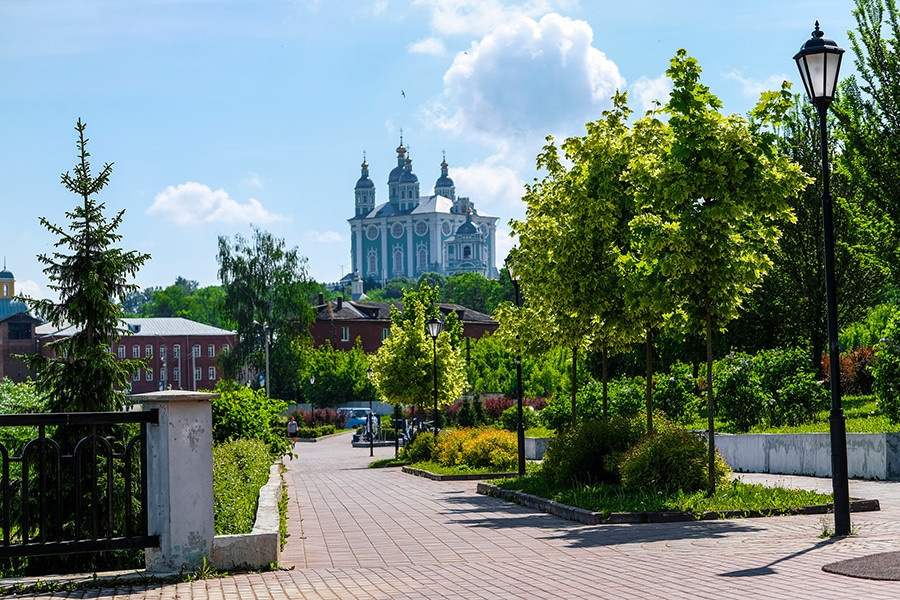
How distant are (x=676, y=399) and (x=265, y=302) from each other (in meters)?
48.1

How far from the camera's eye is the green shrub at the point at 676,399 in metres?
30.7

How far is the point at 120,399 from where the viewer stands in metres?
15.5

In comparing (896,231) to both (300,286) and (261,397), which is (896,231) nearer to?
(261,397)

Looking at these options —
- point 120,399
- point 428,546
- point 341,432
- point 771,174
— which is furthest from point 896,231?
point 341,432

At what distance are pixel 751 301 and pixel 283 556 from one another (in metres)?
27.6

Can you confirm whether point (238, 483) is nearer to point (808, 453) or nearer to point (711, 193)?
point (711, 193)

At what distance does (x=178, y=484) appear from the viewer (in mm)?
9430

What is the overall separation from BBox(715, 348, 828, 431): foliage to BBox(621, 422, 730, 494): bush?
990cm

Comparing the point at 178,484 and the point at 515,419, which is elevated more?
the point at 178,484

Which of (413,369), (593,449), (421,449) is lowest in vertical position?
(421,449)

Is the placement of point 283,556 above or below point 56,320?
below

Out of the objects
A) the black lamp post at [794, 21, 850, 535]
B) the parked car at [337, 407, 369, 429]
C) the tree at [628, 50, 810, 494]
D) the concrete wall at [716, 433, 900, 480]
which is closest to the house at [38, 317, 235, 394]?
the parked car at [337, 407, 369, 429]

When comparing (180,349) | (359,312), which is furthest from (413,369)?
(180,349)

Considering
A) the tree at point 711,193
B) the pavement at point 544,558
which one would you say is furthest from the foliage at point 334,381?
the tree at point 711,193
